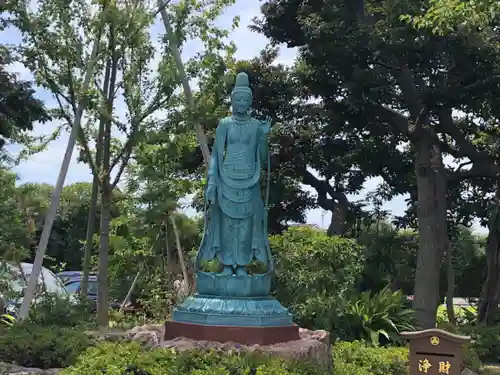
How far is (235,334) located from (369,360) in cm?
234

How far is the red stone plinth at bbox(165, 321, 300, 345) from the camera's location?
23.6 feet

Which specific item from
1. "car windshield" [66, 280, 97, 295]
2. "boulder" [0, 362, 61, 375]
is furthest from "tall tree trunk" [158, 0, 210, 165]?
"car windshield" [66, 280, 97, 295]

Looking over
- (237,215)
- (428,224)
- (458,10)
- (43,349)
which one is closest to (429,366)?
(237,215)

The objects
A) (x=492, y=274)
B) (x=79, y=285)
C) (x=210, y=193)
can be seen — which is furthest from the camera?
(x=492, y=274)

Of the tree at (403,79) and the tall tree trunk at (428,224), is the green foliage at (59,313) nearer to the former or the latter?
the tree at (403,79)

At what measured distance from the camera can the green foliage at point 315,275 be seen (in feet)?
37.1

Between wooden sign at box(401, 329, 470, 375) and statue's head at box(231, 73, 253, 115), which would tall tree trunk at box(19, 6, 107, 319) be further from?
wooden sign at box(401, 329, 470, 375)

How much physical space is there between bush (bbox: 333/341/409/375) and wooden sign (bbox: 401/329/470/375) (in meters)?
0.81

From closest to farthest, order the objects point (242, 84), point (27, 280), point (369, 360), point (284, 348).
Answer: point (284, 348)
point (242, 84)
point (369, 360)
point (27, 280)

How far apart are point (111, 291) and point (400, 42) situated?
27.1 ft

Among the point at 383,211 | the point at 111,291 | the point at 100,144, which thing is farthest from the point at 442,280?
the point at 100,144

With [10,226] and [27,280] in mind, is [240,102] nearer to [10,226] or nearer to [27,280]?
[27,280]

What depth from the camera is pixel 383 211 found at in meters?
19.7

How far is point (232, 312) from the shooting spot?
7.37m
